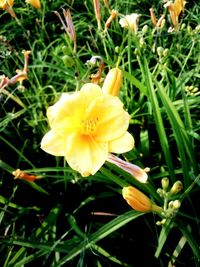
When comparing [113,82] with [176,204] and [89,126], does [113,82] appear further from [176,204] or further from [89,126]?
[176,204]

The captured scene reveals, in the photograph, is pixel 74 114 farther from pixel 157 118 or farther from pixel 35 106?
pixel 35 106

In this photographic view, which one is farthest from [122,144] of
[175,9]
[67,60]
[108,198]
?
[175,9]

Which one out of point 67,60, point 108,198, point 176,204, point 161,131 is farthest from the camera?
point 108,198

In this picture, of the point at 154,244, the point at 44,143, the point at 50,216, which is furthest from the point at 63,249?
the point at 44,143

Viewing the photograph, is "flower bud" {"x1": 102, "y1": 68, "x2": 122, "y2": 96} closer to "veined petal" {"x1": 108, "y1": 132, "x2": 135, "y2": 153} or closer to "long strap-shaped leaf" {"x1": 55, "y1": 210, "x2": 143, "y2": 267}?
"veined petal" {"x1": 108, "y1": 132, "x2": 135, "y2": 153}

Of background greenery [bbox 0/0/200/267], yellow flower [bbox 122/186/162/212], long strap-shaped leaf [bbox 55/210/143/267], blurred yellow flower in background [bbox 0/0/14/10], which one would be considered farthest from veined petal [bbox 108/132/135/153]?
blurred yellow flower in background [bbox 0/0/14/10]

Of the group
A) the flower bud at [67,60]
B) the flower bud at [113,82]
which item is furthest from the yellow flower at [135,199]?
the flower bud at [67,60]

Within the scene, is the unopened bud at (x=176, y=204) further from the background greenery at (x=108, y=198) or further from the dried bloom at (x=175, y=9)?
the dried bloom at (x=175, y=9)
